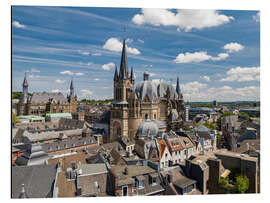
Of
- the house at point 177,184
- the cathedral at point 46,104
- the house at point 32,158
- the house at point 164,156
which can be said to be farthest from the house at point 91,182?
the cathedral at point 46,104

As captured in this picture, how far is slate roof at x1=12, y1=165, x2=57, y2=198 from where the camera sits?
5742 mm

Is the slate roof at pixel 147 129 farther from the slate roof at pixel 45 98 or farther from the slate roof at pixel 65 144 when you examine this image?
the slate roof at pixel 45 98

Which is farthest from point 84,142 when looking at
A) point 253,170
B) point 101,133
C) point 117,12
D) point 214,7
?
point 214,7

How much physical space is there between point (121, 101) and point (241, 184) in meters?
10.8

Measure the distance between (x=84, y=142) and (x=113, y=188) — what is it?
32.9 feet

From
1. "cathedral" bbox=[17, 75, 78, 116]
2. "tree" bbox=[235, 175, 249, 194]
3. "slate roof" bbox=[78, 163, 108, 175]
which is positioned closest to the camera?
"tree" bbox=[235, 175, 249, 194]

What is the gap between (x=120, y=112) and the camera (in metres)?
15.2

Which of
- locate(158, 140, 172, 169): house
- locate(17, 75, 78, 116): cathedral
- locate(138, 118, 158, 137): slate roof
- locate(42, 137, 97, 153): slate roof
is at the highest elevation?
locate(17, 75, 78, 116): cathedral

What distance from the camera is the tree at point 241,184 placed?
625cm

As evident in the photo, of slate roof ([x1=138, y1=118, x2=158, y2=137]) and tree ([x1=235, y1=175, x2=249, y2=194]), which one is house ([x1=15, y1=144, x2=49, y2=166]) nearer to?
slate roof ([x1=138, y1=118, x2=158, y2=137])

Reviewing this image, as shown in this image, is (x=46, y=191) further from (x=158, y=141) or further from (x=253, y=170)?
(x=253, y=170)

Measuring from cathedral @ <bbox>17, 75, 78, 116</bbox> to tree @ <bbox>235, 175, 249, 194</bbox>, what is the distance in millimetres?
21982

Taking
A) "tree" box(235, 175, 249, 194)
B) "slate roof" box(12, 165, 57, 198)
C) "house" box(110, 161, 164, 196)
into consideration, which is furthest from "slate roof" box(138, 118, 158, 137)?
"slate roof" box(12, 165, 57, 198)

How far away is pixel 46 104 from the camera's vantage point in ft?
91.6
